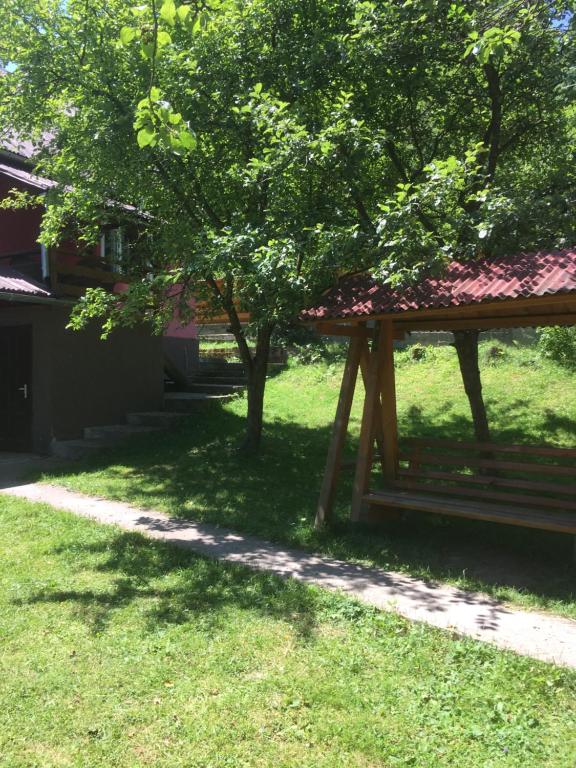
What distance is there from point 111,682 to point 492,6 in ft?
25.6

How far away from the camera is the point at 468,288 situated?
199 inches

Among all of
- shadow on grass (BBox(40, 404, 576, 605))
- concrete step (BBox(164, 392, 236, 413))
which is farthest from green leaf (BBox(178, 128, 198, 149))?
concrete step (BBox(164, 392, 236, 413))

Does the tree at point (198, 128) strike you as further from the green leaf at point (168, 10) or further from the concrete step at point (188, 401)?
the concrete step at point (188, 401)

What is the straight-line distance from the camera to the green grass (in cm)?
Answer: 283

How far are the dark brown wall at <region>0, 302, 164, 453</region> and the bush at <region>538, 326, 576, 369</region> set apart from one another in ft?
28.1

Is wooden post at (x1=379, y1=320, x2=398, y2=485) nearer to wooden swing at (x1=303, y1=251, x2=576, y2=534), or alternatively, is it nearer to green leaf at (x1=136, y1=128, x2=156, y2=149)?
wooden swing at (x1=303, y1=251, x2=576, y2=534)

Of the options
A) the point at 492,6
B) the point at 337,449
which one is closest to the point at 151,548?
the point at 337,449

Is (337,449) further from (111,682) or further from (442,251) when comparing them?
(111,682)

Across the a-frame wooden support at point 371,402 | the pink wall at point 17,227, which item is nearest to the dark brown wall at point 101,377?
the pink wall at point 17,227

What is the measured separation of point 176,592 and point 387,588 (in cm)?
167

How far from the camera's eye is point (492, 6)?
6984 millimetres

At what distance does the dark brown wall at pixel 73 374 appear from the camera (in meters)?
10.9

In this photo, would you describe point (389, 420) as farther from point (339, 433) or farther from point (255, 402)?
point (255, 402)

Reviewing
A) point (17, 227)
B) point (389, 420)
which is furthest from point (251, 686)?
point (17, 227)
